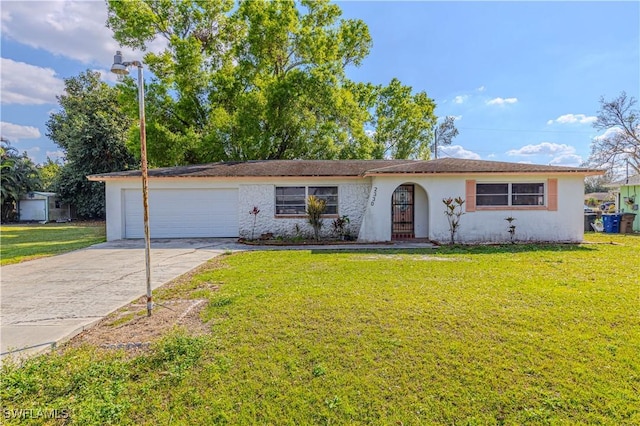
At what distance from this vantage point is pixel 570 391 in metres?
3.05

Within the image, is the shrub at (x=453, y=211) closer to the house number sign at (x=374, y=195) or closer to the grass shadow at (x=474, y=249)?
the grass shadow at (x=474, y=249)

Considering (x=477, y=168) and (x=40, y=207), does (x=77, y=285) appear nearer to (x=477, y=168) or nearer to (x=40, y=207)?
(x=477, y=168)

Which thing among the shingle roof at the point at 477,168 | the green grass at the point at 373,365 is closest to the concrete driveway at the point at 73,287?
the green grass at the point at 373,365

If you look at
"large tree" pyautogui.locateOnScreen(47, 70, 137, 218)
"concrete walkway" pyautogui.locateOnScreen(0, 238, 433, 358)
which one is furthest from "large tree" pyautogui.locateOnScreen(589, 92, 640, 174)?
"large tree" pyautogui.locateOnScreen(47, 70, 137, 218)

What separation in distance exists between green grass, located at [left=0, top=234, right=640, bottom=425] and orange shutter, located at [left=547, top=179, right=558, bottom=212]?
23.7ft

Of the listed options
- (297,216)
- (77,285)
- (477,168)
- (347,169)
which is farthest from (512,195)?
(77,285)

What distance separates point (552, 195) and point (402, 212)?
5.56 meters

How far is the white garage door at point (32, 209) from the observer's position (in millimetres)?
29750

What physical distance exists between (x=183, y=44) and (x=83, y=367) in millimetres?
21751

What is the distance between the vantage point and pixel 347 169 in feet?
47.2

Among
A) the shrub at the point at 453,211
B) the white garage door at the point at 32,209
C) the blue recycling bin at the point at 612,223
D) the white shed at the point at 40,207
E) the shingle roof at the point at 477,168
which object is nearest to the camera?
the shingle roof at the point at 477,168

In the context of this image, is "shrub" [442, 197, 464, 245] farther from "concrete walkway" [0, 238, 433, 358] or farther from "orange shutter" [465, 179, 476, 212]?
"concrete walkway" [0, 238, 433, 358]

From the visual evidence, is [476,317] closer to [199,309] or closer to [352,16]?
[199,309]

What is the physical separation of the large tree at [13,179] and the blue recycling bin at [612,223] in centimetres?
4313
